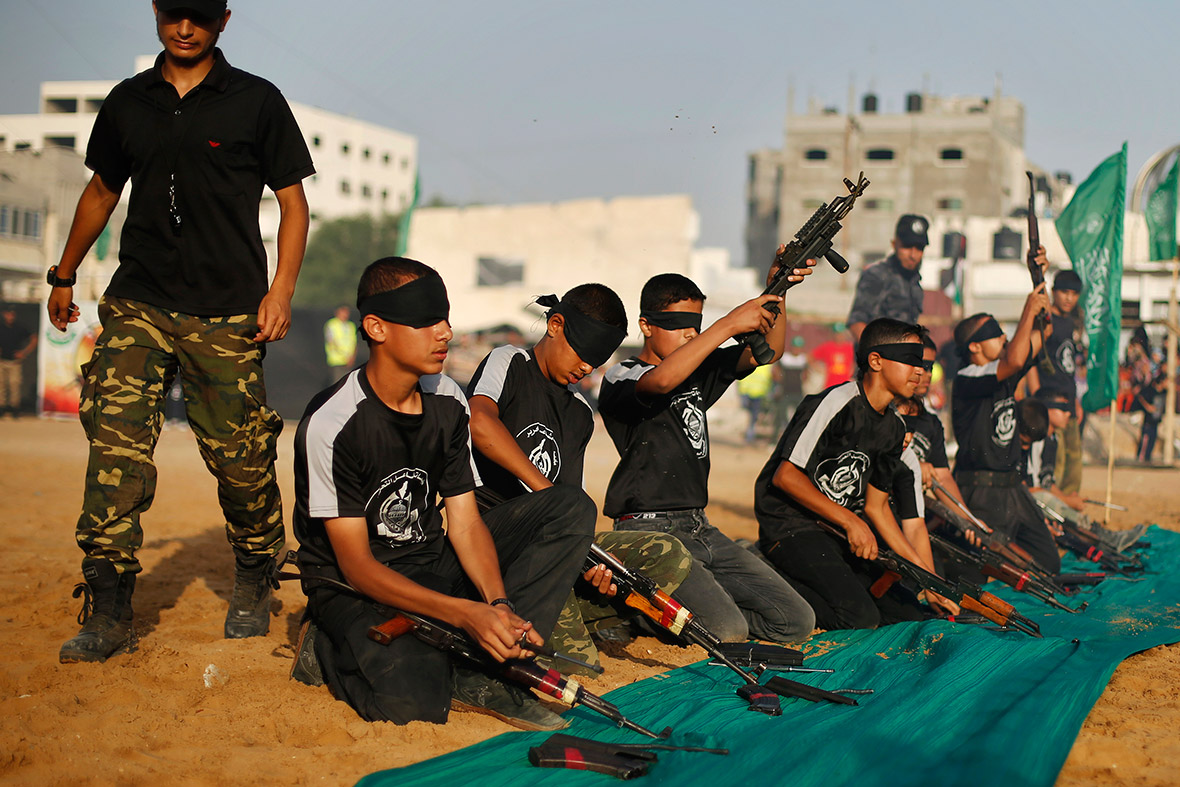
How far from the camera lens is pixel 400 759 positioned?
114 inches

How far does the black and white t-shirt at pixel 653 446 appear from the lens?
481 centimetres

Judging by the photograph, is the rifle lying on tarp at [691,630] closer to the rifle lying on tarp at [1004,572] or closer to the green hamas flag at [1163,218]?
the rifle lying on tarp at [1004,572]

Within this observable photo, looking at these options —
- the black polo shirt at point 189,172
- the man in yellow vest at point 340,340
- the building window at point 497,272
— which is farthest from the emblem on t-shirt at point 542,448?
the building window at point 497,272

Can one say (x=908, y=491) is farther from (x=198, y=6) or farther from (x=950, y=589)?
(x=198, y=6)

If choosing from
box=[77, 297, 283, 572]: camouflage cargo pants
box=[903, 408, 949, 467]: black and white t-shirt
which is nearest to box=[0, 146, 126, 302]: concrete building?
box=[77, 297, 283, 572]: camouflage cargo pants

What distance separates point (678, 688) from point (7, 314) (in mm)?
16423

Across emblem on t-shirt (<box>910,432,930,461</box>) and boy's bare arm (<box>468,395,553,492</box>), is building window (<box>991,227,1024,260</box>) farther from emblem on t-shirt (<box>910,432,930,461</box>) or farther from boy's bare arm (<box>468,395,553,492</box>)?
boy's bare arm (<box>468,395,553,492</box>)

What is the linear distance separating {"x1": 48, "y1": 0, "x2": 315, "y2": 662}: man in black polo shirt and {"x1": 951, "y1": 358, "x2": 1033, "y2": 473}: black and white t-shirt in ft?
17.5

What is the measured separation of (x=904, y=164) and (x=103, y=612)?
4711 cm

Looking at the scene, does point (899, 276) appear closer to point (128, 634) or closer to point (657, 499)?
point (657, 499)

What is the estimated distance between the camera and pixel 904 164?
152 ft

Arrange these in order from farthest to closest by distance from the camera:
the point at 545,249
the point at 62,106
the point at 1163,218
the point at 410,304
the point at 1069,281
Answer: the point at 545,249
the point at 1163,218
the point at 1069,281
the point at 62,106
the point at 410,304

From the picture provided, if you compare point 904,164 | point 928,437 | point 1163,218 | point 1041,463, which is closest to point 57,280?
point 928,437

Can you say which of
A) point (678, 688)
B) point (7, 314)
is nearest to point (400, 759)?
point (678, 688)
